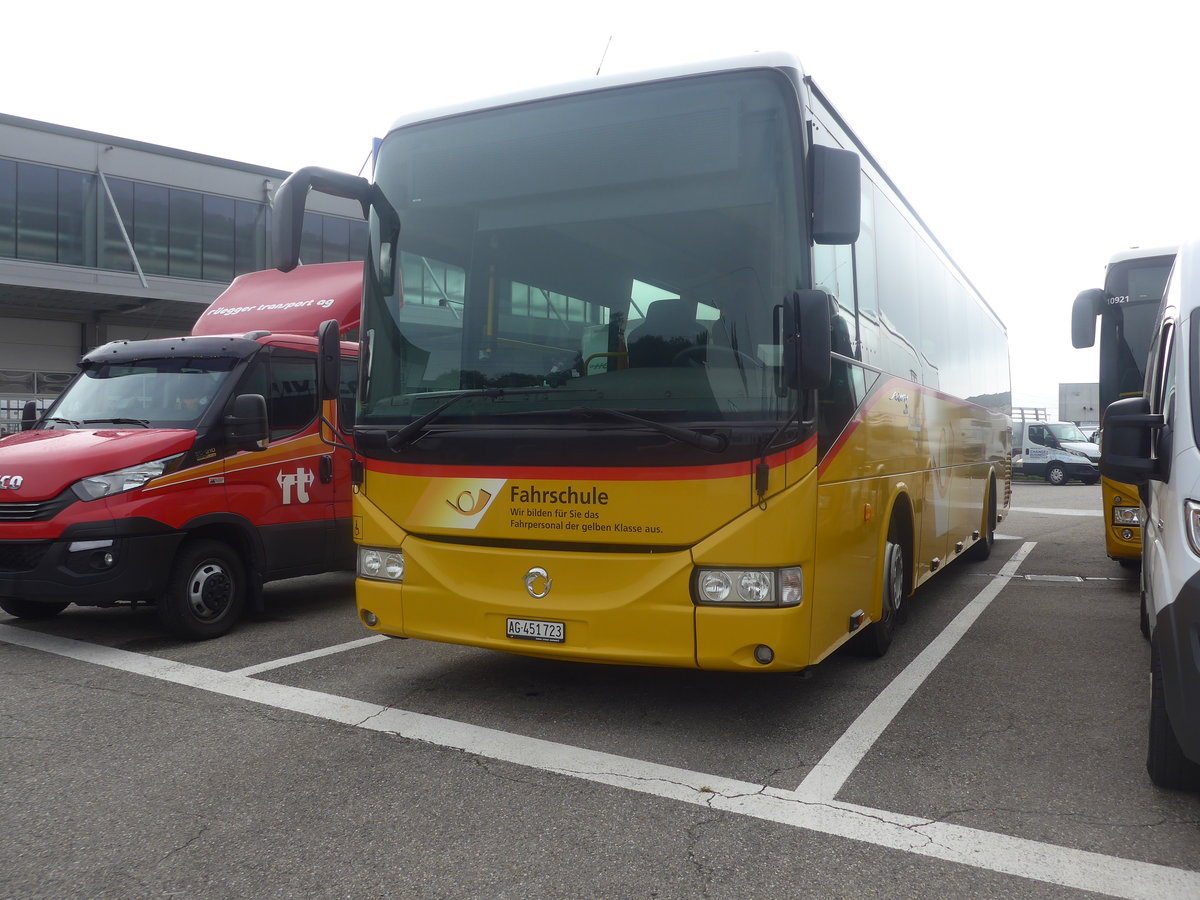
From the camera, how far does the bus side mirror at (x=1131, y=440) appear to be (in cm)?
407

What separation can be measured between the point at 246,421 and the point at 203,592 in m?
1.24

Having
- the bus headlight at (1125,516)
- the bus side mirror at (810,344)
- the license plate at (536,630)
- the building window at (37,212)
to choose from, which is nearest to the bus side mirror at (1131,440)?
the bus side mirror at (810,344)

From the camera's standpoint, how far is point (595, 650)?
15.4ft

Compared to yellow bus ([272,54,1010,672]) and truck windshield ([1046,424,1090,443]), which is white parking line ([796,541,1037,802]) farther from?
truck windshield ([1046,424,1090,443])

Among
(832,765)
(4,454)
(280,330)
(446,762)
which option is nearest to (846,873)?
(832,765)

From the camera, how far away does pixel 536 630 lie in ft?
15.8

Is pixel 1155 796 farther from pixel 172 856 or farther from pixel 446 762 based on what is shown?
pixel 172 856

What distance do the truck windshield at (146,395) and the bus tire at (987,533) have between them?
26.5 ft

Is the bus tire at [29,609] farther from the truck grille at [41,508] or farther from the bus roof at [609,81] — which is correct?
the bus roof at [609,81]

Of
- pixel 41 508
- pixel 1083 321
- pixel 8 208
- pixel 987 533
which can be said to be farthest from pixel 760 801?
pixel 8 208

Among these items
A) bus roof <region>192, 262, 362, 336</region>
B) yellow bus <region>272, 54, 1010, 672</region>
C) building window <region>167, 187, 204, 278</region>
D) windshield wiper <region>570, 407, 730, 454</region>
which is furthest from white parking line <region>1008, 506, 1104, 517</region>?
building window <region>167, 187, 204, 278</region>

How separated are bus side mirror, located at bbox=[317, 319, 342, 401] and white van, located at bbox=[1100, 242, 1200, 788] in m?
3.93

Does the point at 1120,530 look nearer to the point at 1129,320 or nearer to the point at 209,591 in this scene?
the point at 1129,320

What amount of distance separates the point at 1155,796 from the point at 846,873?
157 cm
